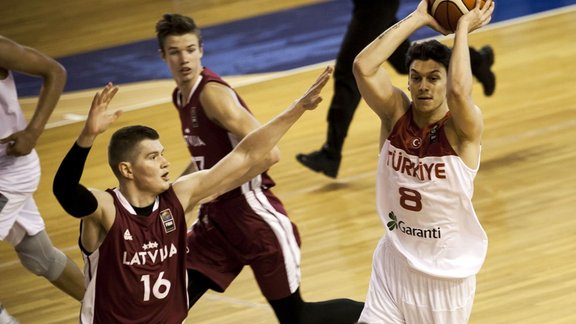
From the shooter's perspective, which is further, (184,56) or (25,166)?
(25,166)

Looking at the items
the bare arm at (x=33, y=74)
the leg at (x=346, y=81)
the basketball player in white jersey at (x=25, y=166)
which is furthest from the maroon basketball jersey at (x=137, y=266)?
the leg at (x=346, y=81)

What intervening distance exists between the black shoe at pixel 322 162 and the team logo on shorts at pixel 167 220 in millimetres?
3856

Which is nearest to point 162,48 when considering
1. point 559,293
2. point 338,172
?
point 559,293

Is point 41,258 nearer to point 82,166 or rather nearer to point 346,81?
point 82,166

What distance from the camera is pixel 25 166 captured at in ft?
21.2

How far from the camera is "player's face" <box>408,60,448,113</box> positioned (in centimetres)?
478

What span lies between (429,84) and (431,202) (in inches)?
19.0

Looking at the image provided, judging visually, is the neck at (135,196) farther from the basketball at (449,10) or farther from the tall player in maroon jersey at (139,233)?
the basketball at (449,10)

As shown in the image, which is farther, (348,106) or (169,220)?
(348,106)

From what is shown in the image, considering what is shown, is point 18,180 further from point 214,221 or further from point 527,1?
point 527,1

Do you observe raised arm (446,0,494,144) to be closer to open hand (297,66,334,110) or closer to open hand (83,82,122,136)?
open hand (297,66,334,110)

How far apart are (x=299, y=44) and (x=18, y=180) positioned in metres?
6.95

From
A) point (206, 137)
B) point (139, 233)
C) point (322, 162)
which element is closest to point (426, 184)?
point (139, 233)

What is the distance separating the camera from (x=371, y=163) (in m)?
9.20
